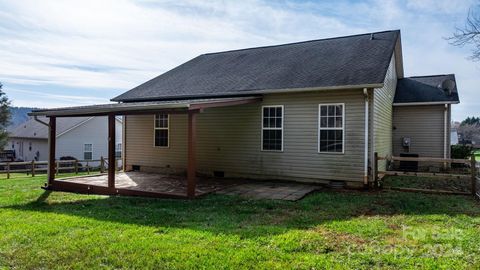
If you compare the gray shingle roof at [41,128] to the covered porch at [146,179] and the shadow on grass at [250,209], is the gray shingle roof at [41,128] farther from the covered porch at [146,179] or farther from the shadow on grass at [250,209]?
the shadow on grass at [250,209]

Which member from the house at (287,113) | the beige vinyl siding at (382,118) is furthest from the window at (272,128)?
the beige vinyl siding at (382,118)

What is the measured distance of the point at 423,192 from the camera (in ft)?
28.9

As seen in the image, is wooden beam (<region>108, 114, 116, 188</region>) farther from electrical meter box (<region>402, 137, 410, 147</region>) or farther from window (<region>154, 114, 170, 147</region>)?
electrical meter box (<region>402, 137, 410, 147</region>)

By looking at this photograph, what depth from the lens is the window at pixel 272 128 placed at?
10.9m

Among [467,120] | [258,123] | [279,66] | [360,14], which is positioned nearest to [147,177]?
[258,123]

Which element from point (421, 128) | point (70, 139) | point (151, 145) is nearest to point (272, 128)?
point (151, 145)

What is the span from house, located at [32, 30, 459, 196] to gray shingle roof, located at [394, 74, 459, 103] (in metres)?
0.04

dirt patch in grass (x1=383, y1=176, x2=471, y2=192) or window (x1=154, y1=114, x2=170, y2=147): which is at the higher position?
window (x1=154, y1=114, x2=170, y2=147)

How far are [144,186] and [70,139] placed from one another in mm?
23661

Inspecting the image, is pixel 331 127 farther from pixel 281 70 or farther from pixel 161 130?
pixel 161 130

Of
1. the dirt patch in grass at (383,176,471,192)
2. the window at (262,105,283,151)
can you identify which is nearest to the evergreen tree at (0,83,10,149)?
the window at (262,105,283,151)

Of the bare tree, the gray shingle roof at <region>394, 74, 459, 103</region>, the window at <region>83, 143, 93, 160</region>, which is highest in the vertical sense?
the bare tree

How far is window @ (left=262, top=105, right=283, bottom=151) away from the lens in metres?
10.9

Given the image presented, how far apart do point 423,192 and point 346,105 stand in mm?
3052
